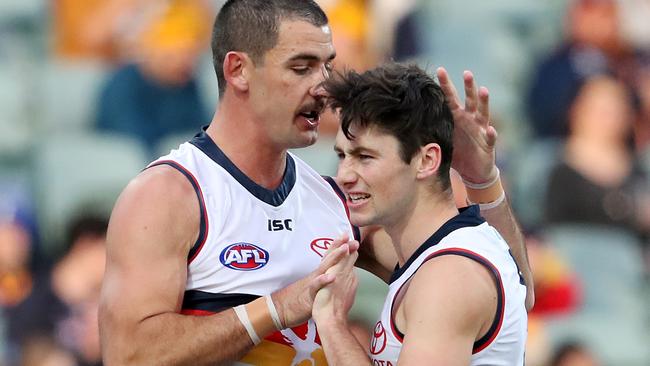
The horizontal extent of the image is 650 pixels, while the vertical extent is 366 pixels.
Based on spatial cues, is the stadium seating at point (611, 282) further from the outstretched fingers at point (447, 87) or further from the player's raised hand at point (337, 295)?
the player's raised hand at point (337, 295)

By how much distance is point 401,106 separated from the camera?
4.46 m

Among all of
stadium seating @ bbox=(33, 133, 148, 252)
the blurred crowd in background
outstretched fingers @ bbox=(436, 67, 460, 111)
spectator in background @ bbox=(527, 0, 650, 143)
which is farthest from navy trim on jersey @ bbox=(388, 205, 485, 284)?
spectator in background @ bbox=(527, 0, 650, 143)

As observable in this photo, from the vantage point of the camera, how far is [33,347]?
28.7 feet

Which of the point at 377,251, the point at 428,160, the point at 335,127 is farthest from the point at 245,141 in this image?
the point at 335,127

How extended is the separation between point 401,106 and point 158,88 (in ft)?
18.5

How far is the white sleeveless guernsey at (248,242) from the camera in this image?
4.80m

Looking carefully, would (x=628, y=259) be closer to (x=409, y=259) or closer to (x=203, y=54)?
(x=203, y=54)

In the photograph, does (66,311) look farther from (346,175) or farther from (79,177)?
(346,175)

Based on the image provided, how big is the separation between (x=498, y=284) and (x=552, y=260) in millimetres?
5854

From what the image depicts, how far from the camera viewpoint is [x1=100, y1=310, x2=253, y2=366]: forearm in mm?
4566

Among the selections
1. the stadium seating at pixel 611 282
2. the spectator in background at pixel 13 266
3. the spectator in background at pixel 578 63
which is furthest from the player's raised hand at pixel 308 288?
the spectator in background at pixel 578 63

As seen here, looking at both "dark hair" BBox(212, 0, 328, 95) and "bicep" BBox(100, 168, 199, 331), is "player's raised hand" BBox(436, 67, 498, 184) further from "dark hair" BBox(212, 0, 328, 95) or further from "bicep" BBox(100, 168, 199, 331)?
"bicep" BBox(100, 168, 199, 331)

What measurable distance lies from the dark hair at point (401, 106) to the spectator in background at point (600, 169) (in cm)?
582

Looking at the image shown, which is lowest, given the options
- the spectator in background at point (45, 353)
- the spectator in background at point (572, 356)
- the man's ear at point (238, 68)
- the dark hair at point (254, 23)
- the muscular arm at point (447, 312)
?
the spectator in background at point (572, 356)
